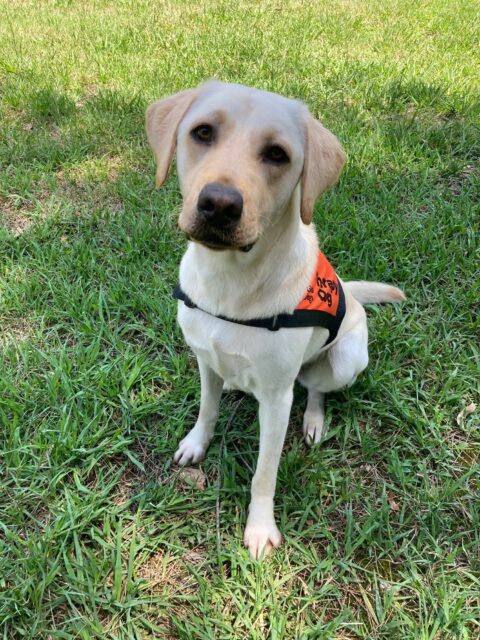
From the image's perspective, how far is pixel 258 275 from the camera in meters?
1.82

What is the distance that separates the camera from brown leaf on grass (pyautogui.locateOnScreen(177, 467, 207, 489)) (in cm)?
235

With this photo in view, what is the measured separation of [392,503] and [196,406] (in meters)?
1.09

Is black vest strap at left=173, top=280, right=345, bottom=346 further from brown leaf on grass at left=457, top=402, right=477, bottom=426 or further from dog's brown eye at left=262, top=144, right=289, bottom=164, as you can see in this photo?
brown leaf on grass at left=457, top=402, right=477, bottom=426

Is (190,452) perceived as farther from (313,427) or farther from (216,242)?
(216,242)

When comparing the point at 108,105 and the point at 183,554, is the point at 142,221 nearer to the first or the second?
the point at 108,105

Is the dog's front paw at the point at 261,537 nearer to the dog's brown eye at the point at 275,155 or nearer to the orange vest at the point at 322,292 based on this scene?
the orange vest at the point at 322,292

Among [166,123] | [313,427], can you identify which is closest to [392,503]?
[313,427]

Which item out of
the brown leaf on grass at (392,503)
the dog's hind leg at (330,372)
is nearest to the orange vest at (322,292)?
the dog's hind leg at (330,372)

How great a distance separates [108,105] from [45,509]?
3995 millimetres

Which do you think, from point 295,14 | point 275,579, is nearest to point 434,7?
point 295,14

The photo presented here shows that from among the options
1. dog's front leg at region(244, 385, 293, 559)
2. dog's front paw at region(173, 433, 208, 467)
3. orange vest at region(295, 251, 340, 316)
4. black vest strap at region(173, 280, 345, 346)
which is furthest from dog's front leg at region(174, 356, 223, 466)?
orange vest at region(295, 251, 340, 316)

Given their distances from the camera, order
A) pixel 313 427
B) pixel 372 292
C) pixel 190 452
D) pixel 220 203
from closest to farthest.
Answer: pixel 220 203 < pixel 190 452 < pixel 313 427 < pixel 372 292

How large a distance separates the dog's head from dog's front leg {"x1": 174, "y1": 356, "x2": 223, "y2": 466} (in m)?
0.97

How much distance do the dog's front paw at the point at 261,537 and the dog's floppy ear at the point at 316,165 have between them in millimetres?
1309
